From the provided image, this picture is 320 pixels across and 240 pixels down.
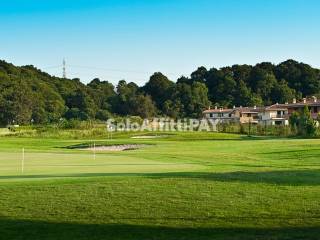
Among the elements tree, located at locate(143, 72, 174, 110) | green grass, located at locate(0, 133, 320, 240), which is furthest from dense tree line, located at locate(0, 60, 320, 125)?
green grass, located at locate(0, 133, 320, 240)

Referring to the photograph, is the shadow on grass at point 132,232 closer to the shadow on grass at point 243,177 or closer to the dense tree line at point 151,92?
the shadow on grass at point 243,177

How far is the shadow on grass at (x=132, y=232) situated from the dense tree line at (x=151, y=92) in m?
81.5

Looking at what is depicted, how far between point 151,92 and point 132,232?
121146 millimetres

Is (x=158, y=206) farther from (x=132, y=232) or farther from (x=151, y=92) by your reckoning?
(x=151, y=92)

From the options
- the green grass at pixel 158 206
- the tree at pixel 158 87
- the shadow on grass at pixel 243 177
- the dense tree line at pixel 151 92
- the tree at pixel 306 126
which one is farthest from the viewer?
the tree at pixel 158 87

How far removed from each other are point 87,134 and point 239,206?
54979 millimetres

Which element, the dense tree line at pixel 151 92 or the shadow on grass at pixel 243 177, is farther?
the dense tree line at pixel 151 92

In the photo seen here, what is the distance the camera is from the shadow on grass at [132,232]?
9242 millimetres

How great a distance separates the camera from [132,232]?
965 centimetres

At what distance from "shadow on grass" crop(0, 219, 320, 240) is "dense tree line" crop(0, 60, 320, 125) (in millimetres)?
81523

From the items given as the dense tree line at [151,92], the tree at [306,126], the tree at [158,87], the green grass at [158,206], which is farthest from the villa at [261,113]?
the green grass at [158,206]

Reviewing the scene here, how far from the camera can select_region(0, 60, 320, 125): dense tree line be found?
9812 centimetres

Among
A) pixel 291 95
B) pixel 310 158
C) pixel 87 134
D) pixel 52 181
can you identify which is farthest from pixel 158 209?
pixel 291 95

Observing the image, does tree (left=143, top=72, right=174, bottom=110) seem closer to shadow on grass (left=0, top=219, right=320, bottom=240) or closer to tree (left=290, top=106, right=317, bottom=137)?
tree (left=290, top=106, right=317, bottom=137)
